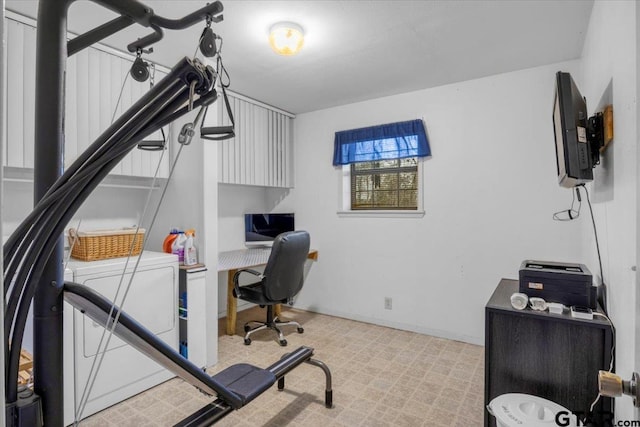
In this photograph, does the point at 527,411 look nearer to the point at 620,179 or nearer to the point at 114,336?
the point at 620,179

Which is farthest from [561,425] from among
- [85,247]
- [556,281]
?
[85,247]

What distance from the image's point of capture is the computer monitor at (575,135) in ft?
4.95

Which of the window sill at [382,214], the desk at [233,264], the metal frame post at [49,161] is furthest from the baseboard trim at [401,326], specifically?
the metal frame post at [49,161]

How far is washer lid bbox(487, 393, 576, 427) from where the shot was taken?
1.34 meters

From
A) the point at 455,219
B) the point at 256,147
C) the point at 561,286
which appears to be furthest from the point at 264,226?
the point at 561,286

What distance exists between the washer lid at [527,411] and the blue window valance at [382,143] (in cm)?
231

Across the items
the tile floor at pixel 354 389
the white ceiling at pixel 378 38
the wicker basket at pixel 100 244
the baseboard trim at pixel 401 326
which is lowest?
the tile floor at pixel 354 389

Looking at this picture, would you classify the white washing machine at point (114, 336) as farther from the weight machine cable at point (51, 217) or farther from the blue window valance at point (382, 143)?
the blue window valance at point (382, 143)

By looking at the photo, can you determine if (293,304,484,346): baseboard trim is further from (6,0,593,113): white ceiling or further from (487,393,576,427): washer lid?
(6,0,593,113): white ceiling

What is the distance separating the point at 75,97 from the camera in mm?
2326

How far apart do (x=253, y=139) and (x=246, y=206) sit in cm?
88

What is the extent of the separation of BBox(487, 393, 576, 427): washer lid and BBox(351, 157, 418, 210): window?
2215 mm

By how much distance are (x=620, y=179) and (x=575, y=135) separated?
29 centimetres

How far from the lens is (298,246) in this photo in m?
3.05
